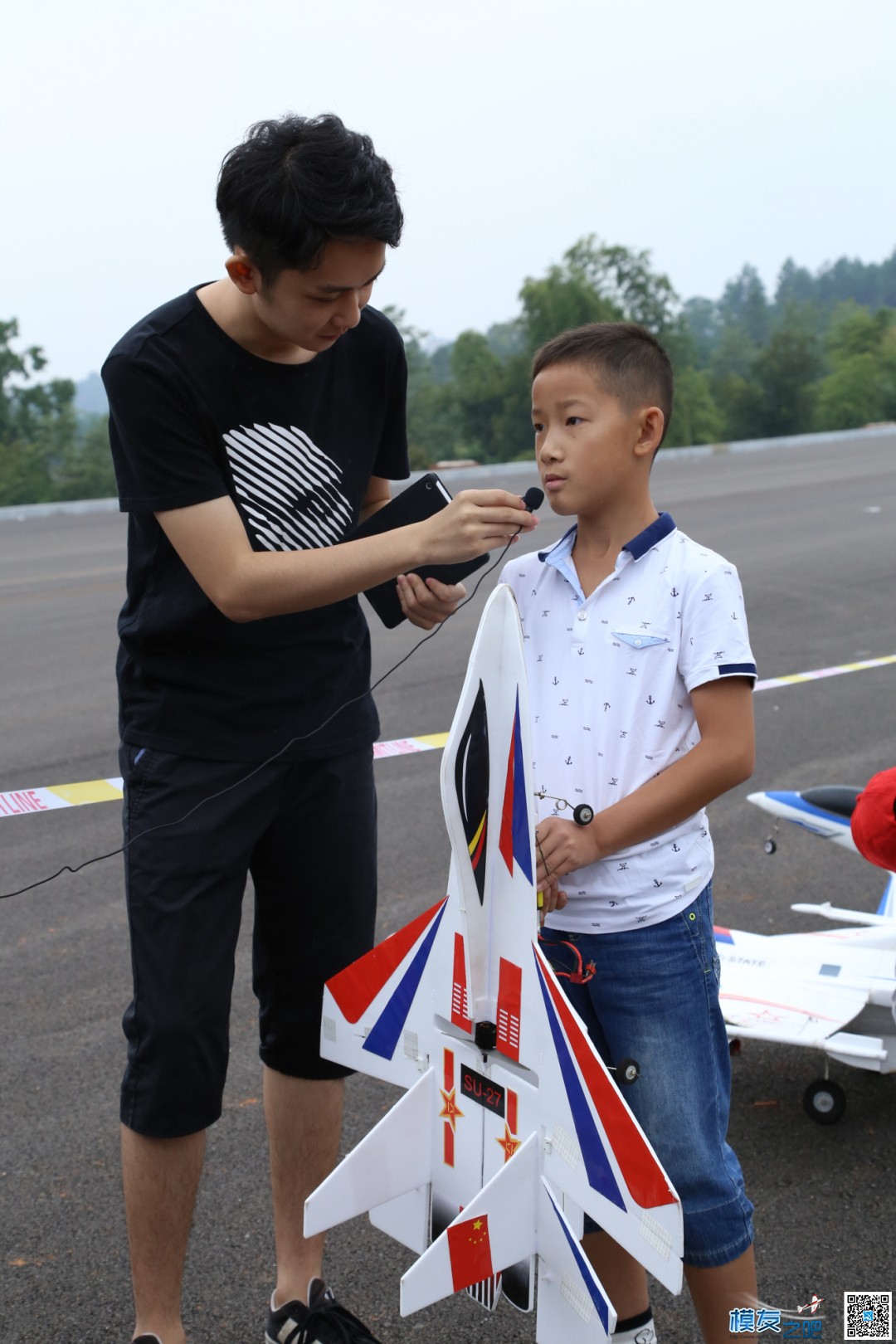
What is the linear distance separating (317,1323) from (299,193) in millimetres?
2055

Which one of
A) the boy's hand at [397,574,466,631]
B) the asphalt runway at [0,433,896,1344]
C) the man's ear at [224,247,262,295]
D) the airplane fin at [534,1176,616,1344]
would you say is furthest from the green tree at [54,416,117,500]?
the airplane fin at [534,1176,616,1344]

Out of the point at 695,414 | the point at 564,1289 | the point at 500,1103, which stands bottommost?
the point at 695,414

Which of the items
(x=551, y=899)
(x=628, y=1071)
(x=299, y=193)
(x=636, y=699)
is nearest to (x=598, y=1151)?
(x=628, y=1071)

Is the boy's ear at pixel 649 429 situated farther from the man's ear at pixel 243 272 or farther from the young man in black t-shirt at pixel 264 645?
the man's ear at pixel 243 272

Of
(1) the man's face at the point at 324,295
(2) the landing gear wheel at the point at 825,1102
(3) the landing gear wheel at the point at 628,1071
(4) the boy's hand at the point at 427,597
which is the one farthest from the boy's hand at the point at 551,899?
(2) the landing gear wheel at the point at 825,1102

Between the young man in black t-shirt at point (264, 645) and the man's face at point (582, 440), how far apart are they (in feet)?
0.45

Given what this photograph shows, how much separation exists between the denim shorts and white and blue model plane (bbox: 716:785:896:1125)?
105cm

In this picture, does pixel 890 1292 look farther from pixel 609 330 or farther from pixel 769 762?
pixel 769 762

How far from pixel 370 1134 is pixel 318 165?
154 centimetres

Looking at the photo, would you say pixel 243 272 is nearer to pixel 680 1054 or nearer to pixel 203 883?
pixel 203 883

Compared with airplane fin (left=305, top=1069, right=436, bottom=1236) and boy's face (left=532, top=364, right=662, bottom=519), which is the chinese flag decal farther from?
boy's face (left=532, top=364, right=662, bottom=519)

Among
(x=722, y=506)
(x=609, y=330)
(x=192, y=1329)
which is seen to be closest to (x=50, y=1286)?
(x=192, y=1329)

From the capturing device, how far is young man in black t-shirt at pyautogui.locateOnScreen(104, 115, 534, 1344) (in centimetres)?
205

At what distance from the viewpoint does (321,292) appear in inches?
81.1
